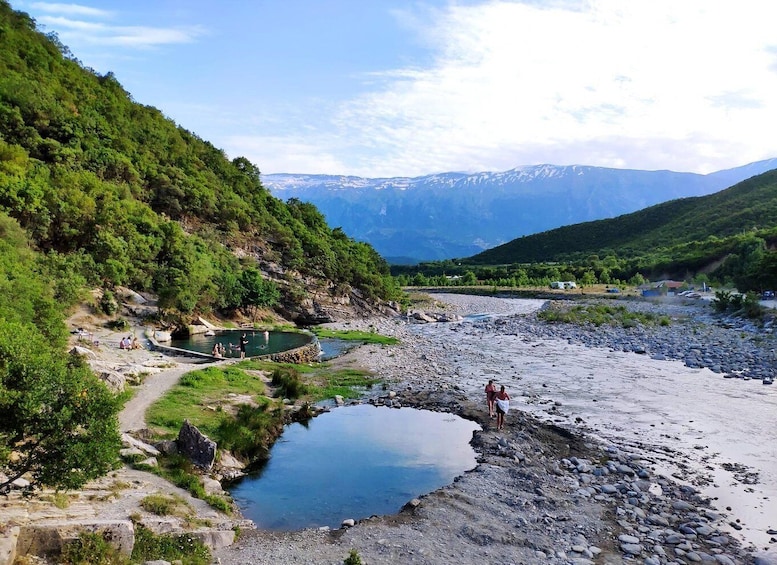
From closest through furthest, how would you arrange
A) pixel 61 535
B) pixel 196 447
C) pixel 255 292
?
pixel 61 535 < pixel 196 447 < pixel 255 292

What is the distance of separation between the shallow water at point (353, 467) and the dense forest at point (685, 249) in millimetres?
65402

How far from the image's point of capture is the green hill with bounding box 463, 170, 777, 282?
11131 centimetres

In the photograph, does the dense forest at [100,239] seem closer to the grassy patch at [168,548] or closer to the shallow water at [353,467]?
the grassy patch at [168,548]

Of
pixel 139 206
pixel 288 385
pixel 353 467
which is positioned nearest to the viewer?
pixel 353 467

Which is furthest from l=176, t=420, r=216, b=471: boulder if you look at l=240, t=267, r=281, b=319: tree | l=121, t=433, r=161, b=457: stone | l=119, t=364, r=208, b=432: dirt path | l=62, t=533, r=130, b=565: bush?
l=240, t=267, r=281, b=319: tree

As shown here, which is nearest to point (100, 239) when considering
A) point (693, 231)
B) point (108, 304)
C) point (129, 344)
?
point (108, 304)

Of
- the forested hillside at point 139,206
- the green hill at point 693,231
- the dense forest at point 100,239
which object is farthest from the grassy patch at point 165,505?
the green hill at point 693,231

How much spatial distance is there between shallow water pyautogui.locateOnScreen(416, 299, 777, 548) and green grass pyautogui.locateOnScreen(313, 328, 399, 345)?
9439 mm

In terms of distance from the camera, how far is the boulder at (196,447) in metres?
17.5

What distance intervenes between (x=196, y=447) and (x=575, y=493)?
11933mm

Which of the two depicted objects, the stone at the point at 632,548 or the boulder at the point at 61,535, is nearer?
the boulder at the point at 61,535

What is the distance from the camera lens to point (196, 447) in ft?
58.0

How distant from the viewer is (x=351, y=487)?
17.0 m

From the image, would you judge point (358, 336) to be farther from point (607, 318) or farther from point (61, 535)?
point (61, 535)
